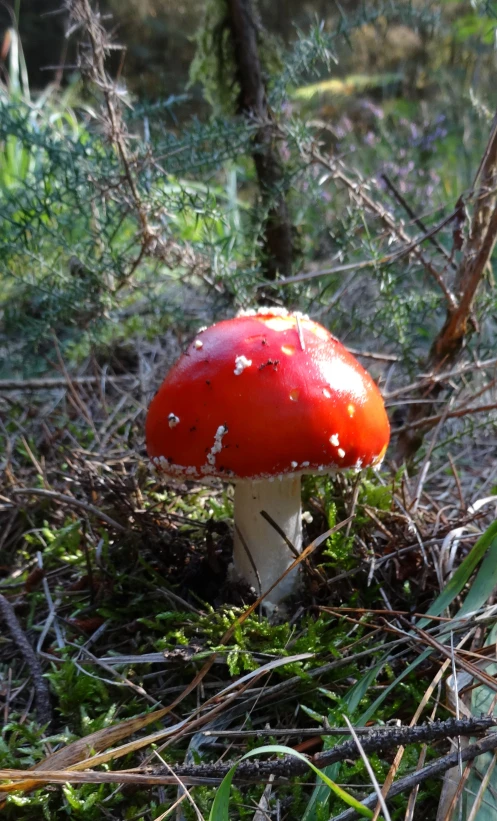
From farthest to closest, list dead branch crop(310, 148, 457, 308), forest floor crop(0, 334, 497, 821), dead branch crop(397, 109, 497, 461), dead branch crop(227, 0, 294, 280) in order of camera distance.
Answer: dead branch crop(227, 0, 294, 280) < dead branch crop(310, 148, 457, 308) < dead branch crop(397, 109, 497, 461) < forest floor crop(0, 334, 497, 821)

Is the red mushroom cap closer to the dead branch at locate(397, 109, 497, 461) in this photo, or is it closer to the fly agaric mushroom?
the fly agaric mushroom

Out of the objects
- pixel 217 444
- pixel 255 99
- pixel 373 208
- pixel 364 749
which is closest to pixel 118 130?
pixel 255 99

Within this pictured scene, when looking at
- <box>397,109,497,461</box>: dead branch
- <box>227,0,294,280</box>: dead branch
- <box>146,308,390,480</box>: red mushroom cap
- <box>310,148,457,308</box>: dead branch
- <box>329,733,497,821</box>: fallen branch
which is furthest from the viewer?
<box>227,0,294,280</box>: dead branch

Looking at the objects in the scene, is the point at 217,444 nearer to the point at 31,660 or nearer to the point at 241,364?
the point at 241,364

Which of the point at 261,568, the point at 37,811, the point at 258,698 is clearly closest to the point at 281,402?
the point at 261,568

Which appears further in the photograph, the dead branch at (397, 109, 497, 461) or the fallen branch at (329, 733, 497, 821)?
the dead branch at (397, 109, 497, 461)

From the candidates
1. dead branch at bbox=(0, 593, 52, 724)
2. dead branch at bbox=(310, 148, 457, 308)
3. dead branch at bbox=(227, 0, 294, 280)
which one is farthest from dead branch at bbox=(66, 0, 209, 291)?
dead branch at bbox=(0, 593, 52, 724)

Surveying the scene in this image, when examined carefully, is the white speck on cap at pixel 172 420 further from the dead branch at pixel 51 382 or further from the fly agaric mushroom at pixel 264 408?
the dead branch at pixel 51 382
